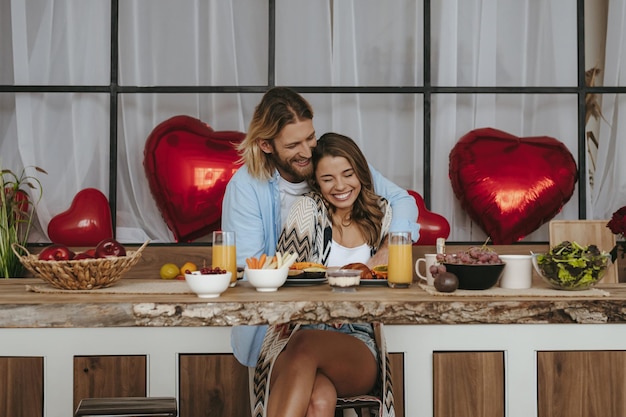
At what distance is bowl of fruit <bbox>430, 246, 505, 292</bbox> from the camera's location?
5.85 feet

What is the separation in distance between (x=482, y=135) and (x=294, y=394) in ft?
6.66

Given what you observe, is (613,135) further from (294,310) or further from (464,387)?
(294,310)

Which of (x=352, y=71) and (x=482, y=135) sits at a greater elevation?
(x=352, y=71)

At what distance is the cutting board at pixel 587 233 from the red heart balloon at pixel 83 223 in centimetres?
198

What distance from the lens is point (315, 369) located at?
185cm

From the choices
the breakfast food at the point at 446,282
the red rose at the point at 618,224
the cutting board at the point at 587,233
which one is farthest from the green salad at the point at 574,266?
the cutting board at the point at 587,233

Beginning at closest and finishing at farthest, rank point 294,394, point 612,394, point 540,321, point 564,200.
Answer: point 540,321
point 294,394
point 612,394
point 564,200

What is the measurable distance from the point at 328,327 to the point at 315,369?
288mm

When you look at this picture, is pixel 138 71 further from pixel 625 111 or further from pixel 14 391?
pixel 625 111

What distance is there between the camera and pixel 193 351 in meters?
2.42

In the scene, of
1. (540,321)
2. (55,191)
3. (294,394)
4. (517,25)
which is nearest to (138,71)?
(55,191)

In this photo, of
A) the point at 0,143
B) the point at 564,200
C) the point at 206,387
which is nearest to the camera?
the point at 206,387

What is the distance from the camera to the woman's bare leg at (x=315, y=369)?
1.77 meters

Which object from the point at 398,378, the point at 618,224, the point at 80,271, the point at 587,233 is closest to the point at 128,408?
the point at 80,271
